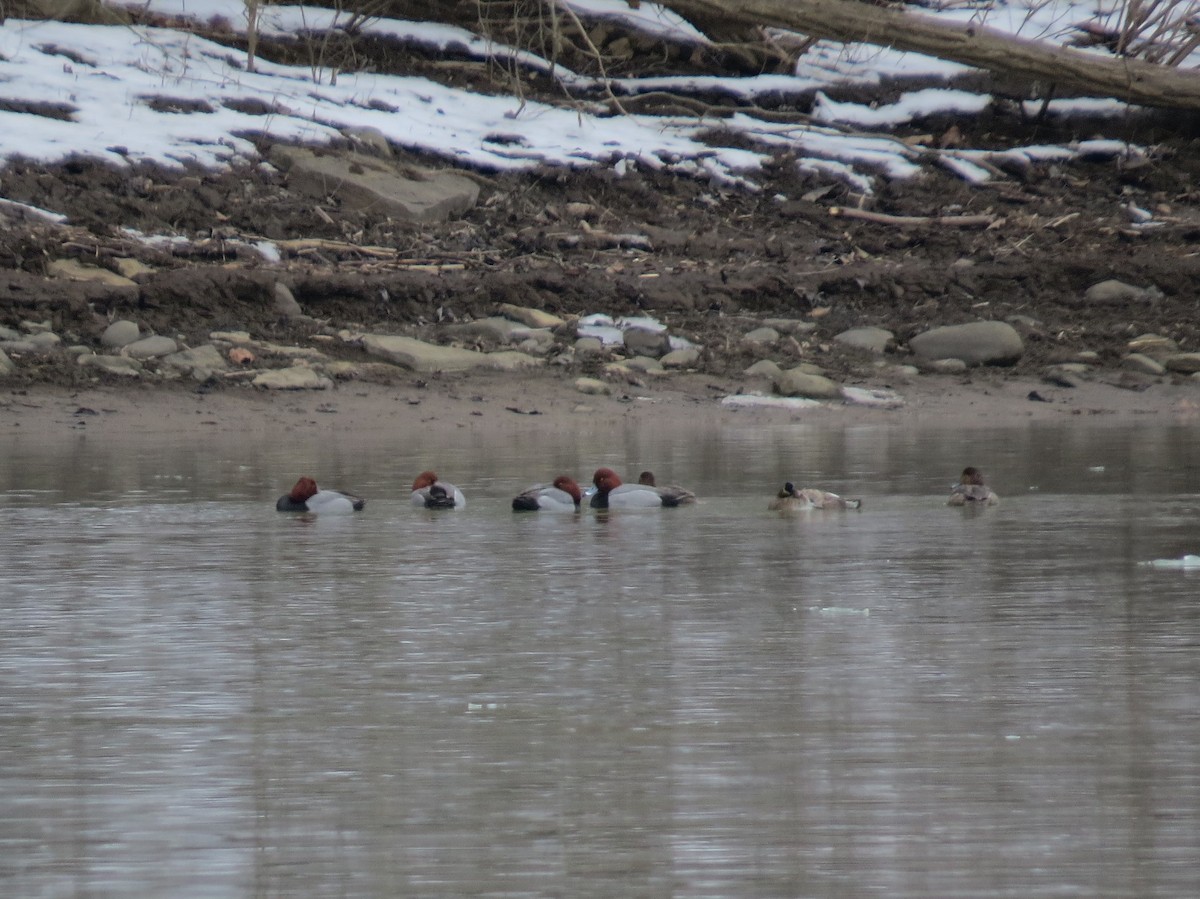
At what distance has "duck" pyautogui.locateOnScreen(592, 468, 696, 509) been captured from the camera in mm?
10695

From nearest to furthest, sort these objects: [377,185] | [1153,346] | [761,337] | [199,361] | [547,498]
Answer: [547,498] < [199,361] < [761,337] < [1153,346] < [377,185]

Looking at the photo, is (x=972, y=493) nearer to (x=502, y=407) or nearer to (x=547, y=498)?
(x=547, y=498)

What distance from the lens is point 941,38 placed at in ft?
77.2

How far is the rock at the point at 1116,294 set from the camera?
20688 millimetres

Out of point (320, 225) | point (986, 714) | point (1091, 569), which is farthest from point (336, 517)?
point (320, 225)

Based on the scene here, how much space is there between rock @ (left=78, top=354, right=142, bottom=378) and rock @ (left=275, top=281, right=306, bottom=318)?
1635mm

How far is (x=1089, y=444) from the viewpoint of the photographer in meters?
14.5

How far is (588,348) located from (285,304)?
2.79 m

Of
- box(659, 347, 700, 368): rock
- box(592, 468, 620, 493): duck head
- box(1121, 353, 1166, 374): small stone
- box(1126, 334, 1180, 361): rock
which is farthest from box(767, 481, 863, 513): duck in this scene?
box(1126, 334, 1180, 361): rock

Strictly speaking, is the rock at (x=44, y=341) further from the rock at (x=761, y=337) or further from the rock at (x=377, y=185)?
the rock at (x=761, y=337)

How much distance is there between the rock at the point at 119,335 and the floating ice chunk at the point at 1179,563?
11196 millimetres

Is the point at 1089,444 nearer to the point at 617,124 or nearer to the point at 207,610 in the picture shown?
the point at 207,610

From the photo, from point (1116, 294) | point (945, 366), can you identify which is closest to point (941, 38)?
point (1116, 294)

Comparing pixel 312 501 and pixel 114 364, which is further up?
pixel 114 364
